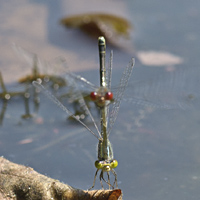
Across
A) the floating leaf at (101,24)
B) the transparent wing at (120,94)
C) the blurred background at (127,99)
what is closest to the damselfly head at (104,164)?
the transparent wing at (120,94)

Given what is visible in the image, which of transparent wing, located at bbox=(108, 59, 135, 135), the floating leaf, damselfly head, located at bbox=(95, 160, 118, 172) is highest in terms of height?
the floating leaf

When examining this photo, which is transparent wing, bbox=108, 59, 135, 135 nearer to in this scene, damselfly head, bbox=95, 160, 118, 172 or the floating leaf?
damselfly head, bbox=95, 160, 118, 172

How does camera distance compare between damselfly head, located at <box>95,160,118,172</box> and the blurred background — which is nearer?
damselfly head, located at <box>95,160,118,172</box>

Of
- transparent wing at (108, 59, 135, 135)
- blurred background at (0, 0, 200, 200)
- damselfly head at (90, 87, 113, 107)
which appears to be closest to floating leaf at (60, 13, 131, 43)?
blurred background at (0, 0, 200, 200)

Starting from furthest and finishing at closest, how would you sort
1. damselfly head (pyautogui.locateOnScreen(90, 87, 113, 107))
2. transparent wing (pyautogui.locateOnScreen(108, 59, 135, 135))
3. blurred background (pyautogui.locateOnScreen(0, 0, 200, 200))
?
1. blurred background (pyautogui.locateOnScreen(0, 0, 200, 200))
2. transparent wing (pyautogui.locateOnScreen(108, 59, 135, 135))
3. damselfly head (pyautogui.locateOnScreen(90, 87, 113, 107))

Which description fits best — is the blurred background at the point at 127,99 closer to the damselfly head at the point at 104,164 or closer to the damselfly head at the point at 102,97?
the damselfly head at the point at 104,164

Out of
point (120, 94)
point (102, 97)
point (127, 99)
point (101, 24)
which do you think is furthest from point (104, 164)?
point (101, 24)

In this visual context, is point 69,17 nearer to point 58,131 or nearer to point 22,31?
point 22,31

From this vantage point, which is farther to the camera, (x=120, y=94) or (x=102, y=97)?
(x=120, y=94)

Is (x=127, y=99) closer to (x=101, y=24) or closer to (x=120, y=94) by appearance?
(x=120, y=94)
